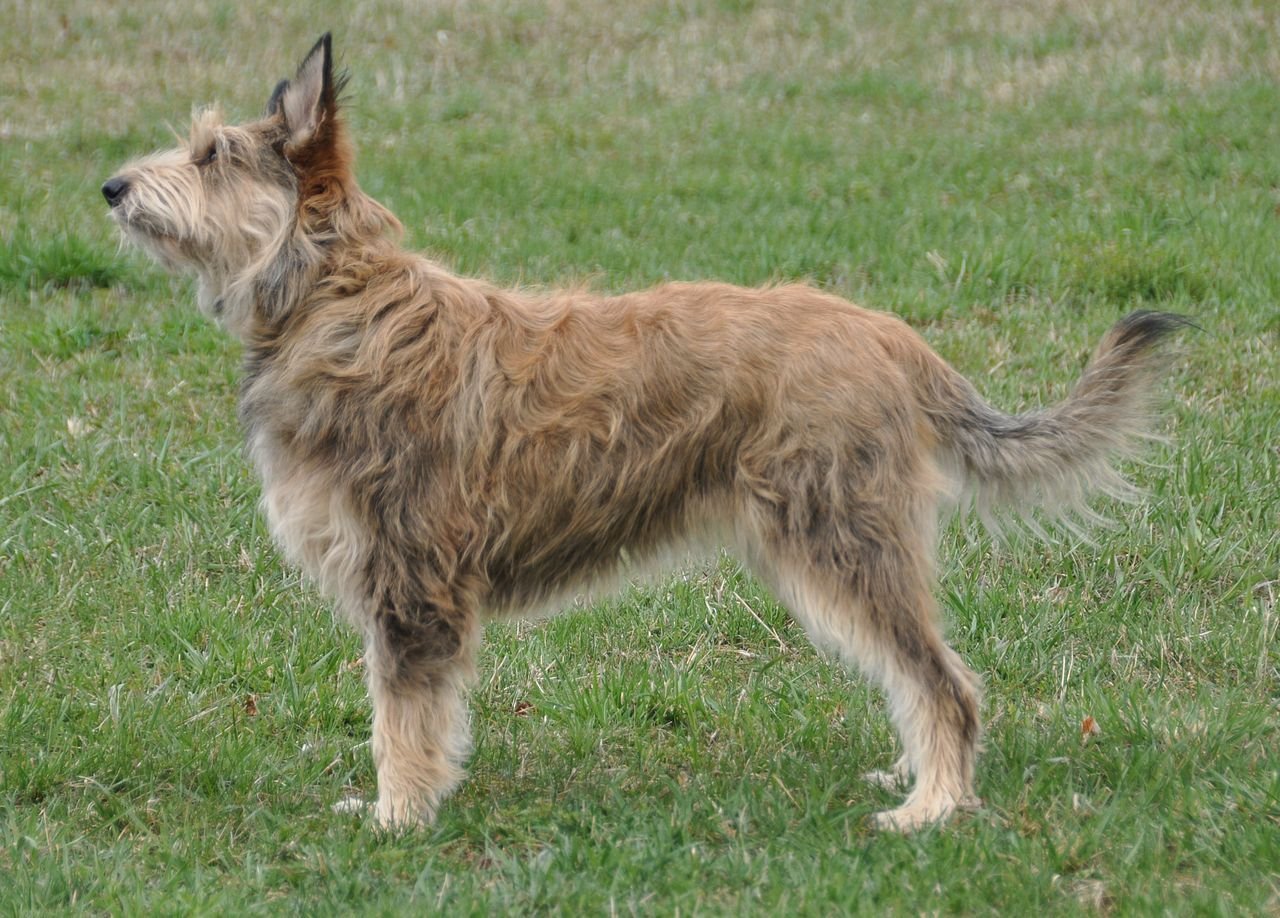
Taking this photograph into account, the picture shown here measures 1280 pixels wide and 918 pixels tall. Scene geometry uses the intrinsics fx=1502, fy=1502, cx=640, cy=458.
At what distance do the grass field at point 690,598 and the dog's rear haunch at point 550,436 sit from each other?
17.0 inches

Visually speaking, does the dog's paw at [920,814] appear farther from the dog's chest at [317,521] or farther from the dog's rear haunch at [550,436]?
the dog's chest at [317,521]

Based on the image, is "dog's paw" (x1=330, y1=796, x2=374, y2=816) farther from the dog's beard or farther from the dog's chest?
the dog's beard

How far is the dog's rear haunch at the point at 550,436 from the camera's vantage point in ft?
13.7

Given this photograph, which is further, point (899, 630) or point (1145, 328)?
point (1145, 328)

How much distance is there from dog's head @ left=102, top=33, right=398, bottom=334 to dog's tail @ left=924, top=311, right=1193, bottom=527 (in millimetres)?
1876

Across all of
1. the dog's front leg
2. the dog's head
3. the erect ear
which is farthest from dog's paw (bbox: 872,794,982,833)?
the erect ear

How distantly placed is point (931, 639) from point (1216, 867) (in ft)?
3.05

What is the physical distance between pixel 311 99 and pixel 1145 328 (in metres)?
2.53

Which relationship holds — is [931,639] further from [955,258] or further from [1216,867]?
[955,258]

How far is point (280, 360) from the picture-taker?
4.41m

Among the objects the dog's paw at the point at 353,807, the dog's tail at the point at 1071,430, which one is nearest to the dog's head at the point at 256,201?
the dog's paw at the point at 353,807

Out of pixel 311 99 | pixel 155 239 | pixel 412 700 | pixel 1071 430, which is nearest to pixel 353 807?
pixel 412 700

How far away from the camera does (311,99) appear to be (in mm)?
4355

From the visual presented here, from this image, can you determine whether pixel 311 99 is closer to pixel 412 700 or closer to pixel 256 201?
pixel 256 201
